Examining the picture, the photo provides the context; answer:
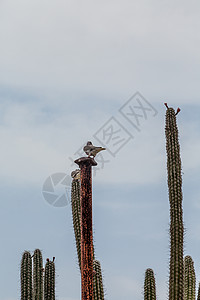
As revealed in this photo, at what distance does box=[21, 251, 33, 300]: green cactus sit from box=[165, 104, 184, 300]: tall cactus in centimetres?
315

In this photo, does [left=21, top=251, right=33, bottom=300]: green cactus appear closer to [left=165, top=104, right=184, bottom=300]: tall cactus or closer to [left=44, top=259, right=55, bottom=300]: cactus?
[left=44, top=259, right=55, bottom=300]: cactus

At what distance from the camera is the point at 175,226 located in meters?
10.6

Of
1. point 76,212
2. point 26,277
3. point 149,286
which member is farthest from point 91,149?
point 26,277

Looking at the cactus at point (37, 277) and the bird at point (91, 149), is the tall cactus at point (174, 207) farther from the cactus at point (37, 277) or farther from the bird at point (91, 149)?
the bird at point (91, 149)

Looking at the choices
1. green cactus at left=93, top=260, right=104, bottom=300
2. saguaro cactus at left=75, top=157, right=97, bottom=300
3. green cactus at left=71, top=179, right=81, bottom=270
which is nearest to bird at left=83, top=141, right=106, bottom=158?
saguaro cactus at left=75, top=157, right=97, bottom=300

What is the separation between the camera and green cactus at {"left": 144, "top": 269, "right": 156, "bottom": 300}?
37.7 feet

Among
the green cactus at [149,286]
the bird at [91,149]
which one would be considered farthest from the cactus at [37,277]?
the bird at [91,149]

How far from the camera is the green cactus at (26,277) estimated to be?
1193 centimetres

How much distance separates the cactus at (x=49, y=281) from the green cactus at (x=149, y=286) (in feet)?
6.90

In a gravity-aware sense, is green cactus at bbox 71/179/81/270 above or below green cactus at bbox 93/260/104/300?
above

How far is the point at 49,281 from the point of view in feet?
40.5

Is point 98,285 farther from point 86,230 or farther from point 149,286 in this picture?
point 86,230

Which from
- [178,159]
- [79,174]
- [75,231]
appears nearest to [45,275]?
[75,231]

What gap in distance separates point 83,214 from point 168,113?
465 cm
